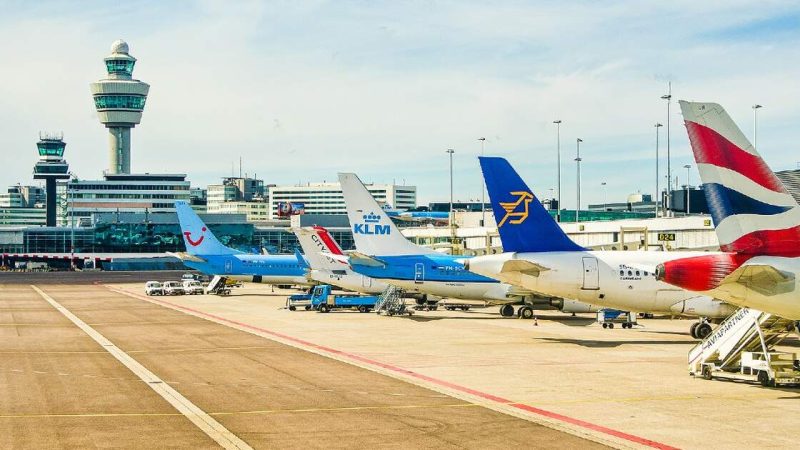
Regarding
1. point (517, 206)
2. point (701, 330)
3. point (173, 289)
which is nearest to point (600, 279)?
point (517, 206)

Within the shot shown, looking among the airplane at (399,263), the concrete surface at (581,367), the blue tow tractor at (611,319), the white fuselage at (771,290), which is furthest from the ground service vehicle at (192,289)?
the white fuselage at (771,290)

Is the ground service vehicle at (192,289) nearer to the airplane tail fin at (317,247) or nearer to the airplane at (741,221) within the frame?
the airplane tail fin at (317,247)

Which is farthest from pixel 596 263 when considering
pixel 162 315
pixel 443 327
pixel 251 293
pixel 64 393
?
pixel 251 293

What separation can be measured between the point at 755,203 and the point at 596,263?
20.6 meters

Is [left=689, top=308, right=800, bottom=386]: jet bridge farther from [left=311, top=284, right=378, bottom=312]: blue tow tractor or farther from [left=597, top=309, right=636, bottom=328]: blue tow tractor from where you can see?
[left=311, top=284, right=378, bottom=312]: blue tow tractor

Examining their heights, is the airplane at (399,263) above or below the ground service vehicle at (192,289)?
above

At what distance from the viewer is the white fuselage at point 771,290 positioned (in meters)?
29.5

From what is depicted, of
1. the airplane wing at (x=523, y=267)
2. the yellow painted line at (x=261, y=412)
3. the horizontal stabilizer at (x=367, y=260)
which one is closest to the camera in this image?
the yellow painted line at (x=261, y=412)

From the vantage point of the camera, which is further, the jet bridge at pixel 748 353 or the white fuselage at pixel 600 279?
the white fuselage at pixel 600 279

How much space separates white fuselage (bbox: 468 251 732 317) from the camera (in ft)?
160

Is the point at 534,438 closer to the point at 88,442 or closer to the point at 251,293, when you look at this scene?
the point at 88,442

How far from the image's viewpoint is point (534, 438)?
2575 cm

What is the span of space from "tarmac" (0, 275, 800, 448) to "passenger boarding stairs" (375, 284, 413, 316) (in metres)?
10.4

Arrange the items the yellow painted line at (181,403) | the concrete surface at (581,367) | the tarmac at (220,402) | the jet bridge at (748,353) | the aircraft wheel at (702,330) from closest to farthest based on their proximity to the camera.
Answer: the yellow painted line at (181,403), the tarmac at (220,402), the concrete surface at (581,367), the jet bridge at (748,353), the aircraft wheel at (702,330)
